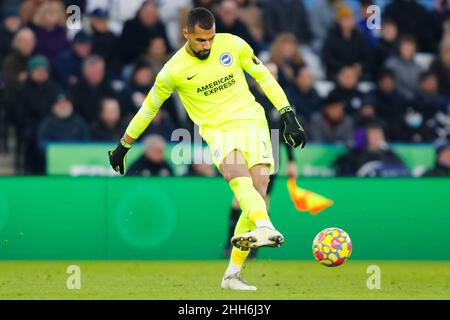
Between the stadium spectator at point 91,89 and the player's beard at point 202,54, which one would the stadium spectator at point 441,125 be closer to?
the stadium spectator at point 91,89

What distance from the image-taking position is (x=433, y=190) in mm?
14250

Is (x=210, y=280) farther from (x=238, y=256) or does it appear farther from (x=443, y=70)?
(x=443, y=70)

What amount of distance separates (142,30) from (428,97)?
Result: 4.59 metres

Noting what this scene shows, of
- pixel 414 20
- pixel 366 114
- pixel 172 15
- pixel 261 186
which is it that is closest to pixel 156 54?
pixel 172 15

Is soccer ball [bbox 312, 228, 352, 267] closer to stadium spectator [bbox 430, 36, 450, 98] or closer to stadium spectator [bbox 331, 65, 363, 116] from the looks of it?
stadium spectator [bbox 331, 65, 363, 116]

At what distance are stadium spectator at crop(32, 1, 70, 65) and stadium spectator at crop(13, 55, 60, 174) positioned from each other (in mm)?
701

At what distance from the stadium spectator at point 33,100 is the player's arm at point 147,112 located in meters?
5.21

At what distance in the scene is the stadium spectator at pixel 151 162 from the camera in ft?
47.4

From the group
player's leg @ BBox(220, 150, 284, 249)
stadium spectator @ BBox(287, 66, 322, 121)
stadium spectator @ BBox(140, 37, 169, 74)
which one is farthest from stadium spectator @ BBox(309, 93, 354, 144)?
player's leg @ BBox(220, 150, 284, 249)

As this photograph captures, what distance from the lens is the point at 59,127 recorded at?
584 inches

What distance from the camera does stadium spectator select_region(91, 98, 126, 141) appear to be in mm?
15047

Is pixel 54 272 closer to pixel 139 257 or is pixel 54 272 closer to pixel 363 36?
pixel 139 257
